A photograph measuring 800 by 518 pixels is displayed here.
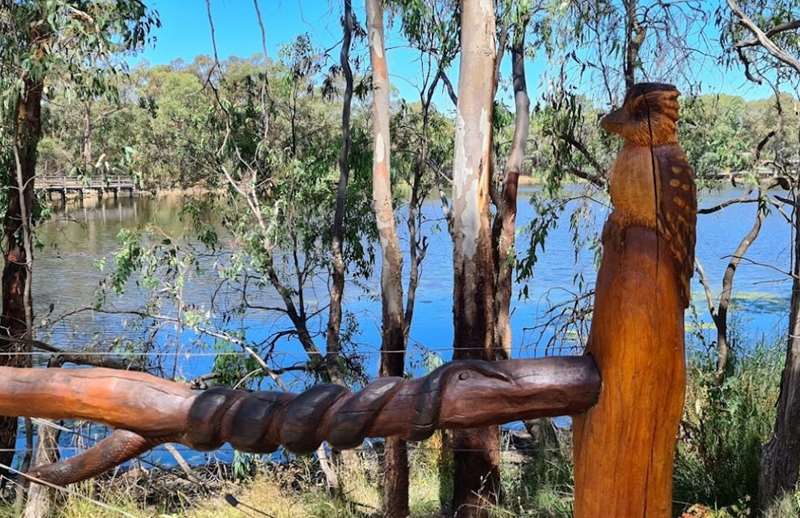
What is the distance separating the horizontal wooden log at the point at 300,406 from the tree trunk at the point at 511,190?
340 centimetres

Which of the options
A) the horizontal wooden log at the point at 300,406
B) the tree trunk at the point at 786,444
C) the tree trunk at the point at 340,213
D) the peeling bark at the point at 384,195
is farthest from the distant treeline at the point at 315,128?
the horizontal wooden log at the point at 300,406

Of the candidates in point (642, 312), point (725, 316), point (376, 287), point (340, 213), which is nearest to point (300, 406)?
point (642, 312)

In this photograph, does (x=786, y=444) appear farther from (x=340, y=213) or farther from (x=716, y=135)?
(x=340, y=213)

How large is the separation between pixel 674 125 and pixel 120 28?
3.66 metres

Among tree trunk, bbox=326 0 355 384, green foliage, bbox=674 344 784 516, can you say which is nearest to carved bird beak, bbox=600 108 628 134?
green foliage, bbox=674 344 784 516

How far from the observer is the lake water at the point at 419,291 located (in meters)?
5.33

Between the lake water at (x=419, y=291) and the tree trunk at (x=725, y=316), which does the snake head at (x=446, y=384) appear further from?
the lake water at (x=419, y=291)

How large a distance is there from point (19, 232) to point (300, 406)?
425 centimetres

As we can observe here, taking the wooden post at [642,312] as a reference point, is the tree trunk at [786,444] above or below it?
below

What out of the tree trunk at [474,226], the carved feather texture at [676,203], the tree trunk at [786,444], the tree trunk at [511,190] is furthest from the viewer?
the tree trunk at [511,190]

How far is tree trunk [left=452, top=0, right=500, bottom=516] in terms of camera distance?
3393 millimetres

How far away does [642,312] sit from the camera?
0.77m

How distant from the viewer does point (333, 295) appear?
16.8ft

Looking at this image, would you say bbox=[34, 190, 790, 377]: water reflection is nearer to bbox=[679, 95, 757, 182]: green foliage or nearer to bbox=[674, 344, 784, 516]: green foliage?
bbox=[679, 95, 757, 182]: green foliage
